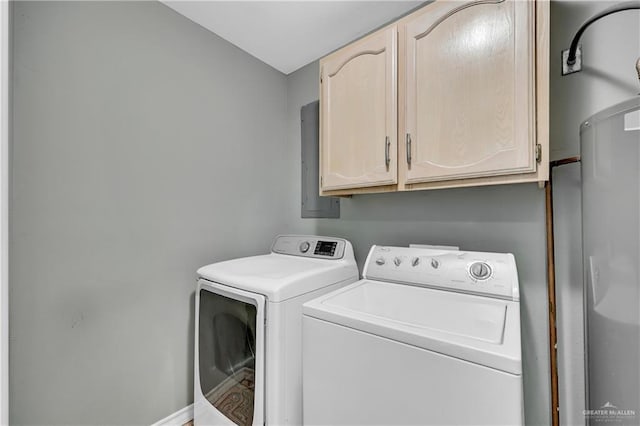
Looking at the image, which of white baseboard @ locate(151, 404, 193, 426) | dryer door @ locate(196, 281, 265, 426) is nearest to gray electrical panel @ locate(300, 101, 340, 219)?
dryer door @ locate(196, 281, 265, 426)

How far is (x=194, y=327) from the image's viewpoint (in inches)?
66.3

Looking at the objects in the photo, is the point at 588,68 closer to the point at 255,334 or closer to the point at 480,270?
the point at 480,270

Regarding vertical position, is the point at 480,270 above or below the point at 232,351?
above

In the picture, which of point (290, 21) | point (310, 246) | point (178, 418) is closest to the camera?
point (178, 418)

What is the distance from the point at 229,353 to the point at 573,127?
192 centimetres

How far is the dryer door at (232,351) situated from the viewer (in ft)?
3.97

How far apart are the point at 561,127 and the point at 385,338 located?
47.2 inches

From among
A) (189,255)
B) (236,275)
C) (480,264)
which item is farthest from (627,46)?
(189,255)

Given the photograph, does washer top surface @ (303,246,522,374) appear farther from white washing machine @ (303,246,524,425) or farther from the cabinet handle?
the cabinet handle

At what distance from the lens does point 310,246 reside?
1.85 m

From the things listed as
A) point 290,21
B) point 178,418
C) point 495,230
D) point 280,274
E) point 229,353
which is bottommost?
point 178,418

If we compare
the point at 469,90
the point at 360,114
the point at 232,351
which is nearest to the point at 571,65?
the point at 469,90

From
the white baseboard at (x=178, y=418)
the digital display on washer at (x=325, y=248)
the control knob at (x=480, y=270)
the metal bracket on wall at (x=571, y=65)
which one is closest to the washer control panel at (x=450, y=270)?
the control knob at (x=480, y=270)

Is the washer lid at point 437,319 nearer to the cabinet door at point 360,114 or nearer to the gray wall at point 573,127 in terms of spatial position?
the gray wall at point 573,127
